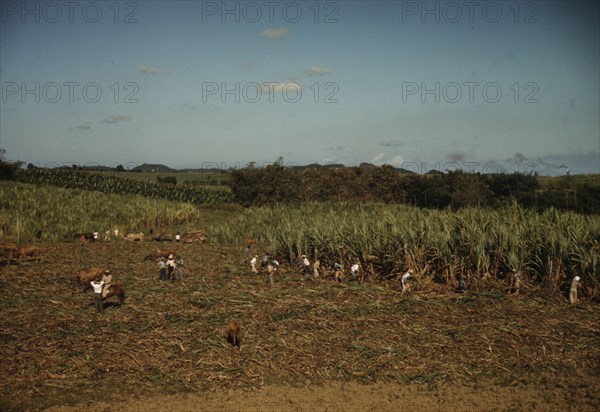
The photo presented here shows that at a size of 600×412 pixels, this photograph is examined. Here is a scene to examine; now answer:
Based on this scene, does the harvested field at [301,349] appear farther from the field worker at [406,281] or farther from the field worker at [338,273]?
the field worker at [338,273]

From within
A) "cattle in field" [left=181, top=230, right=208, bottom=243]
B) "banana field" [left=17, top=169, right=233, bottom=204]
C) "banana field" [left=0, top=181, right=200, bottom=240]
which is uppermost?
"banana field" [left=17, top=169, right=233, bottom=204]

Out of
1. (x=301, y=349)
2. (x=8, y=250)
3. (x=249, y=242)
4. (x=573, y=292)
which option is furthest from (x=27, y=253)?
(x=573, y=292)

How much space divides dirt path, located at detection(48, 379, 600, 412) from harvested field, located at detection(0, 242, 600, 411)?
27 mm

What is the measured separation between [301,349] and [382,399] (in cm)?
203

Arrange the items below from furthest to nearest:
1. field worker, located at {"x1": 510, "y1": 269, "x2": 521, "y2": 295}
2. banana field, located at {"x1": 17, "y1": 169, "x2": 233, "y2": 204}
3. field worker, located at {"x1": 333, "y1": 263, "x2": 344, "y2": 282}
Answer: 1. banana field, located at {"x1": 17, "y1": 169, "x2": 233, "y2": 204}
2. field worker, located at {"x1": 333, "y1": 263, "x2": 344, "y2": 282}
3. field worker, located at {"x1": 510, "y1": 269, "x2": 521, "y2": 295}

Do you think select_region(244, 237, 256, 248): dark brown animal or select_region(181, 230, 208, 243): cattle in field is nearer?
select_region(244, 237, 256, 248): dark brown animal

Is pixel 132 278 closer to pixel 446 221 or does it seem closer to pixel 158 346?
pixel 158 346

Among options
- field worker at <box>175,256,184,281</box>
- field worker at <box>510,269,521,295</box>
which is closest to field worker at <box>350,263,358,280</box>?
field worker at <box>510,269,521,295</box>

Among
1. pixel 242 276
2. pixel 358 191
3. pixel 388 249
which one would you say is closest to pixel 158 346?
pixel 242 276

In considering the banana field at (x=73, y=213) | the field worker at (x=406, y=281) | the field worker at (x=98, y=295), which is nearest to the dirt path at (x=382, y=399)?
the field worker at (x=98, y=295)

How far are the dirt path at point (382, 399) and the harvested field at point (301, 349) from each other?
0.09 feet

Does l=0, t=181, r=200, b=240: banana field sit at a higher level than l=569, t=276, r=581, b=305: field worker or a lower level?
higher

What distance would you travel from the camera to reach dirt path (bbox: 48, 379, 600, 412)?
21.8 ft

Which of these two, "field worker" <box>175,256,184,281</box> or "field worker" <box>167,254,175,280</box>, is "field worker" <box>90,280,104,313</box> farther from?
"field worker" <box>167,254,175,280</box>
